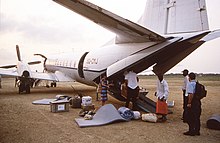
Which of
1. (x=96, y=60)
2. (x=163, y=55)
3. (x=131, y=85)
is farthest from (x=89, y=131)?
(x=96, y=60)

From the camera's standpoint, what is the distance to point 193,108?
228 inches

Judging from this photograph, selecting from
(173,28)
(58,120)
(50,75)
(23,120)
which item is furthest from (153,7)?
(50,75)

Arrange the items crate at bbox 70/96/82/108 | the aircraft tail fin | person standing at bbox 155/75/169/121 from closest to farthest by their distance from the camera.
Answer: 1. person standing at bbox 155/75/169/121
2. the aircraft tail fin
3. crate at bbox 70/96/82/108

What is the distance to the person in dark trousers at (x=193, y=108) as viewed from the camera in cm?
575

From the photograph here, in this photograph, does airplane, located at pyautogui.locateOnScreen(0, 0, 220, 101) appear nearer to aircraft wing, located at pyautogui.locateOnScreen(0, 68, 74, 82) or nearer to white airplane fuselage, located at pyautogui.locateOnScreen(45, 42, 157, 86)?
white airplane fuselage, located at pyautogui.locateOnScreen(45, 42, 157, 86)

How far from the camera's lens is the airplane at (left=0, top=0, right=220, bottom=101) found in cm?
679

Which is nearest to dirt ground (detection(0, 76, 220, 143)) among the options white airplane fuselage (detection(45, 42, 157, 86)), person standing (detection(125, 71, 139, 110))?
person standing (detection(125, 71, 139, 110))

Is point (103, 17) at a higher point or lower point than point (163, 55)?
higher

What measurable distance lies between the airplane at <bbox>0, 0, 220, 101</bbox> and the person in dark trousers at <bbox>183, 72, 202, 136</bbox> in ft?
7.15

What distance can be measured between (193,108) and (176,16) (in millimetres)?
4064

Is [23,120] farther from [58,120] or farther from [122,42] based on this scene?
[122,42]

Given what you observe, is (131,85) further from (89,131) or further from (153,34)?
(89,131)

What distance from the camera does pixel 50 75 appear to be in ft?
57.2

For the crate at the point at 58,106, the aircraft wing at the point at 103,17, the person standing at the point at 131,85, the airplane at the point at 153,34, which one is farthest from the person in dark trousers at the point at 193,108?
the crate at the point at 58,106
